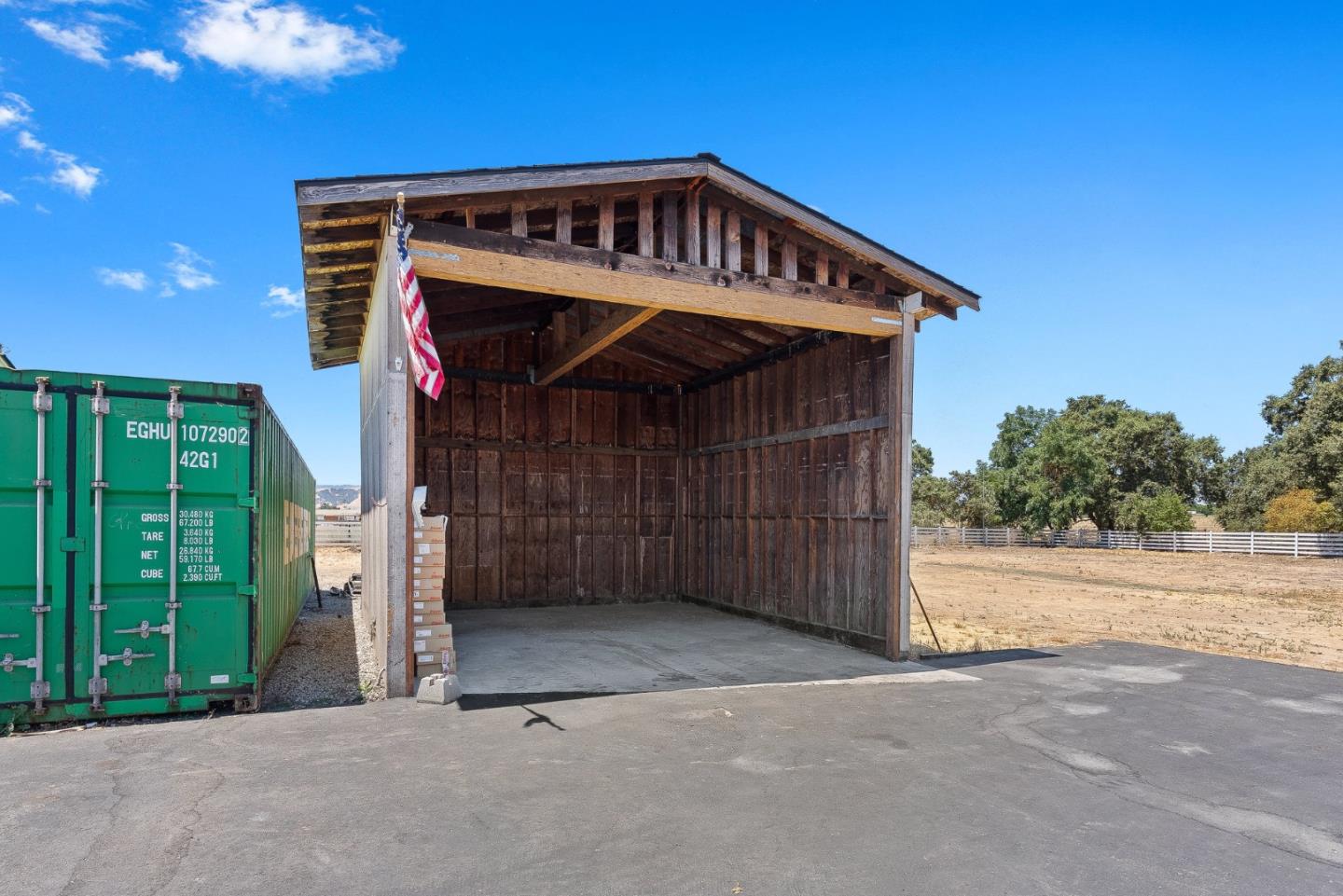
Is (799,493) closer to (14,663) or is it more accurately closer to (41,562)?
(41,562)

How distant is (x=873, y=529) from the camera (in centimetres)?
1072

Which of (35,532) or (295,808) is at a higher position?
(35,532)

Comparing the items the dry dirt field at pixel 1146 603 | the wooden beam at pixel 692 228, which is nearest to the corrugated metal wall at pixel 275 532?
the wooden beam at pixel 692 228

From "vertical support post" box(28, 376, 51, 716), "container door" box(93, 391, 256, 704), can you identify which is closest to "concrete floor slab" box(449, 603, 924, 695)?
"container door" box(93, 391, 256, 704)

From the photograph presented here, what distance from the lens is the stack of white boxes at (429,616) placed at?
8039mm

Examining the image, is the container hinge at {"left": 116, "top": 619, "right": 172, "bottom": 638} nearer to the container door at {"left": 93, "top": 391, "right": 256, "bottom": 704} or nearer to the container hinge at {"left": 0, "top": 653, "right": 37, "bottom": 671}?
the container door at {"left": 93, "top": 391, "right": 256, "bottom": 704}

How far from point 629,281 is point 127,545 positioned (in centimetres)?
563

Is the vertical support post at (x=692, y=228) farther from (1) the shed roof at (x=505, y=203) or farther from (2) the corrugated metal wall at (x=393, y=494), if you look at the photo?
(2) the corrugated metal wall at (x=393, y=494)

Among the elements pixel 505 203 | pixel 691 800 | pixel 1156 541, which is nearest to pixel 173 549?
pixel 505 203

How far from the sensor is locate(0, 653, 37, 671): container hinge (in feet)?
20.5

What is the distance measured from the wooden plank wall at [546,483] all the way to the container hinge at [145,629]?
25.7 feet

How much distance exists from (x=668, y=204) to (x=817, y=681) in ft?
20.1

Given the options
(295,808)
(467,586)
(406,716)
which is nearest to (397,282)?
(406,716)

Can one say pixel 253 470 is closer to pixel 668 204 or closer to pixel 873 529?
pixel 668 204
